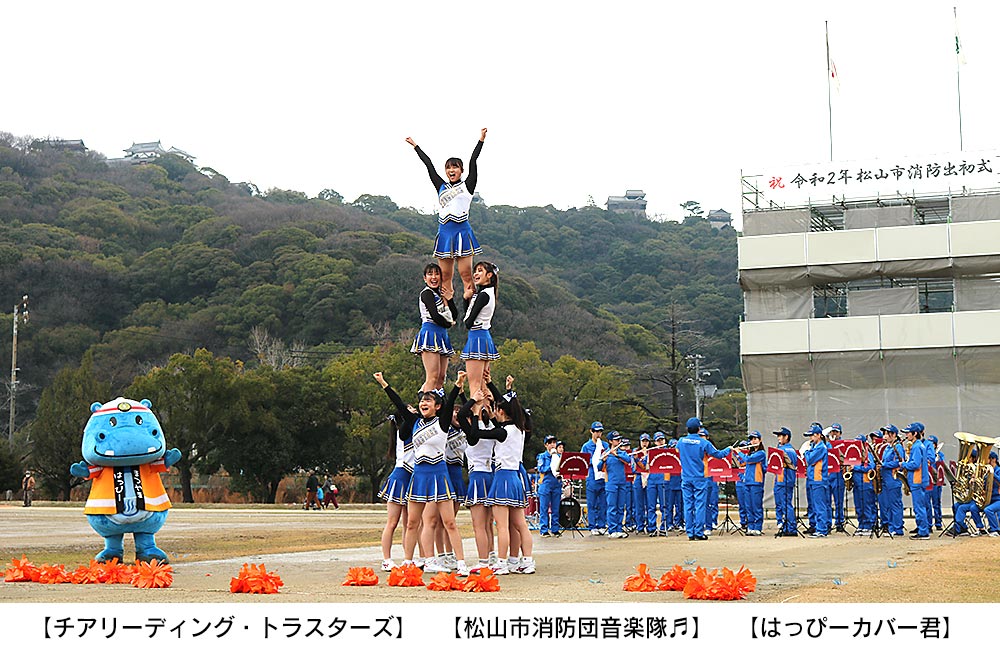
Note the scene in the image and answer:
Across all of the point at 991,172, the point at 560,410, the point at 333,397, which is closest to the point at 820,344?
the point at 991,172

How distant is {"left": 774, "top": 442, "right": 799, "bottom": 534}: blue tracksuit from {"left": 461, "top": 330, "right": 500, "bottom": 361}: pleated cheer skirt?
1012 cm

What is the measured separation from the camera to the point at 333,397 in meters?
54.5

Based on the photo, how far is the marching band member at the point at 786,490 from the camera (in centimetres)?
2134

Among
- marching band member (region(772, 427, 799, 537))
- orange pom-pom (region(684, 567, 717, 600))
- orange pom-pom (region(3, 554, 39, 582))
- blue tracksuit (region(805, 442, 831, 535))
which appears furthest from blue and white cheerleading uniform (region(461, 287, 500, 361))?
blue tracksuit (region(805, 442, 831, 535))

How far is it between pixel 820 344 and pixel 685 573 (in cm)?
3224

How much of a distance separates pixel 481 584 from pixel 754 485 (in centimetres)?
1260

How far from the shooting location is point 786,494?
21.7m

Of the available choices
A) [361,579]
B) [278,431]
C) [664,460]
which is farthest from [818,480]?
[278,431]

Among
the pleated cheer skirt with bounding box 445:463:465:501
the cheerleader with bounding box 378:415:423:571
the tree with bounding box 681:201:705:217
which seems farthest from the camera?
the tree with bounding box 681:201:705:217

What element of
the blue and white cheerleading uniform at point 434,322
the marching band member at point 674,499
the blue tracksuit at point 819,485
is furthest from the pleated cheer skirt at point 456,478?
the blue tracksuit at point 819,485

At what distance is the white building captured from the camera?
1560 inches

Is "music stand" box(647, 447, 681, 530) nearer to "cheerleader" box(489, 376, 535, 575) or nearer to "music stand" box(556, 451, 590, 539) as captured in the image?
"music stand" box(556, 451, 590, 539)

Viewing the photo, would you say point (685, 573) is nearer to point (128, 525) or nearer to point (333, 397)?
point (128, 525)

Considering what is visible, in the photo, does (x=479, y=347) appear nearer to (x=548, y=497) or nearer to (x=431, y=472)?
(x=431, y=472)
